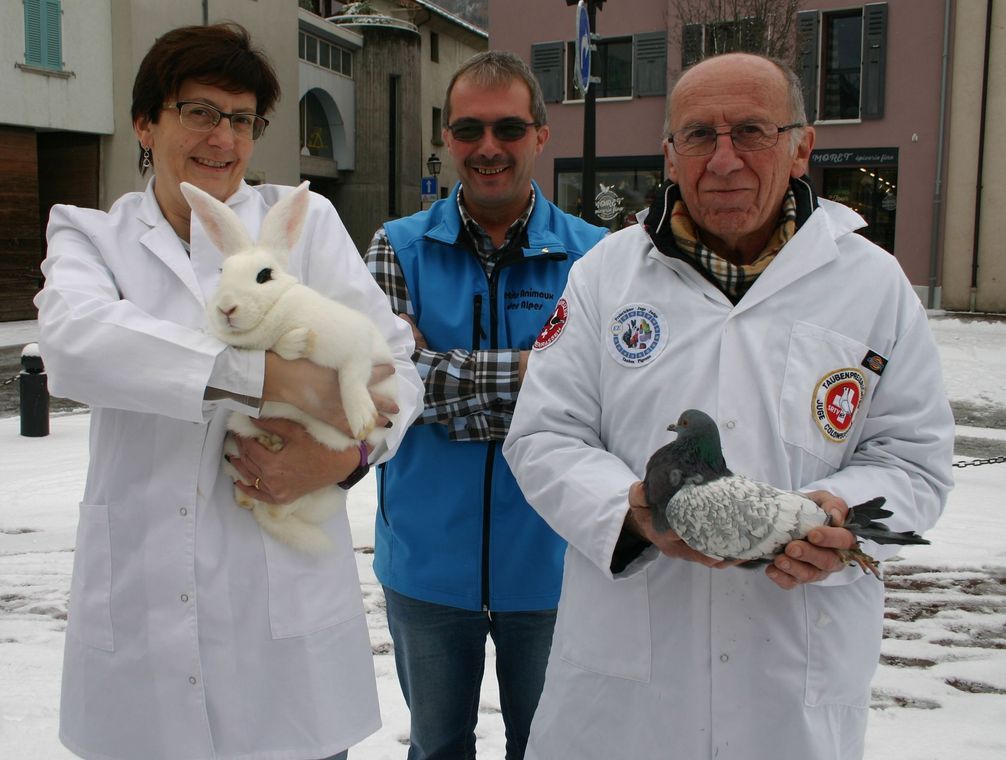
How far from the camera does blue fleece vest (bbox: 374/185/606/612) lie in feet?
8.95

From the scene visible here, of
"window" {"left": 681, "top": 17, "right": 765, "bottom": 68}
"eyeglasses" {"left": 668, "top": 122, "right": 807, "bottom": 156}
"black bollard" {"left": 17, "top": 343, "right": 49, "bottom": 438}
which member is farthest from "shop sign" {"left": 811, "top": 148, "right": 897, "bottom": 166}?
"eyeglasses" {"left": 668, "top": 122, "right": 807, "bottom": 156}

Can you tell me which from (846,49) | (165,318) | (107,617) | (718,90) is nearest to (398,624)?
(107,617)

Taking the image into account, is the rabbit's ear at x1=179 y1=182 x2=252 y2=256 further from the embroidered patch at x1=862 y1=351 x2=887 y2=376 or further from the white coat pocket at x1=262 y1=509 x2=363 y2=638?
the embroidered patch at x1=862 y1=351 x2=887 y2=376

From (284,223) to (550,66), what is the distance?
2304 cm

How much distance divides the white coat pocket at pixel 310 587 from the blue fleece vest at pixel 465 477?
56cm

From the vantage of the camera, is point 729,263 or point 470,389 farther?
point 470,389

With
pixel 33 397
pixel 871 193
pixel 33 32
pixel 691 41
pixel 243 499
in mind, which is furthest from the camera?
pixel 691 41

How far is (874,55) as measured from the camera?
66.2ft

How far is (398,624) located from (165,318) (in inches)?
49.6

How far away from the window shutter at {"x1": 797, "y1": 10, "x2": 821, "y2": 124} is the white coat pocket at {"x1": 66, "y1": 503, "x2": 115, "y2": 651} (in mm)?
20899

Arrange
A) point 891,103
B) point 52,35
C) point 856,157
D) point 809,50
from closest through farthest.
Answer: point 52,35, point 891,103, point 809,50, point 856,157

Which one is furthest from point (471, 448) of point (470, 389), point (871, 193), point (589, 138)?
point (871, 193)

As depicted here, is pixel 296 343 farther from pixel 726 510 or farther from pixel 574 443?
pixel 726 510

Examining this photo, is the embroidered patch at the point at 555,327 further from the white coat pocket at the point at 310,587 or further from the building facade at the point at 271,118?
the building facade at the point at 271,118
